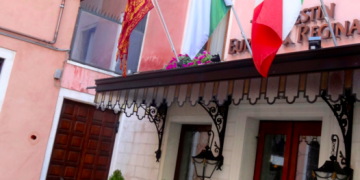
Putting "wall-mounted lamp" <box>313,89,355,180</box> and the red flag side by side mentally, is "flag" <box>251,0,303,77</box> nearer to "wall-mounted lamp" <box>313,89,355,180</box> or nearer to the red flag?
the red flag

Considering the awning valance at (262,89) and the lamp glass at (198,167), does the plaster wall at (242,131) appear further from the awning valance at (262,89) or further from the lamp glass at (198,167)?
the awning valance at (262,89)

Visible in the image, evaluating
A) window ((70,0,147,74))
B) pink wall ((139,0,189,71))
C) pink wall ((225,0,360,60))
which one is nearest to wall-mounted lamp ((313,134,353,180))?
pink wall ((225,0,360,60))

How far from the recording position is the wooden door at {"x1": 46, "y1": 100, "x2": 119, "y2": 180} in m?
8.12

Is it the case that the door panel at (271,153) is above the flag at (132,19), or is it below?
below

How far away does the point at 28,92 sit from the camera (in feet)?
25.0

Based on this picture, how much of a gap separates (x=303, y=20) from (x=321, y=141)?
1798 mm

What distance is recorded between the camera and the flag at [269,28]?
3.34 meters

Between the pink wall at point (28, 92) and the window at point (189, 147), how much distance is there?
316 cm

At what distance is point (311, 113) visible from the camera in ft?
14.8

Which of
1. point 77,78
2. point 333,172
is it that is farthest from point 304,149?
point 77,78

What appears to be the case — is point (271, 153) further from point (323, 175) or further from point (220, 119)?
point (323, 175)

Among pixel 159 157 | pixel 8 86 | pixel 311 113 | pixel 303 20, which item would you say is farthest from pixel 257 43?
pixel 8 86

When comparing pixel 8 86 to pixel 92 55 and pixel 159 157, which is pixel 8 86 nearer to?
pixel 92 55

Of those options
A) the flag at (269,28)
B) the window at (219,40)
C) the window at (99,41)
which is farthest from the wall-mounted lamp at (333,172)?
the window at (99,41)
